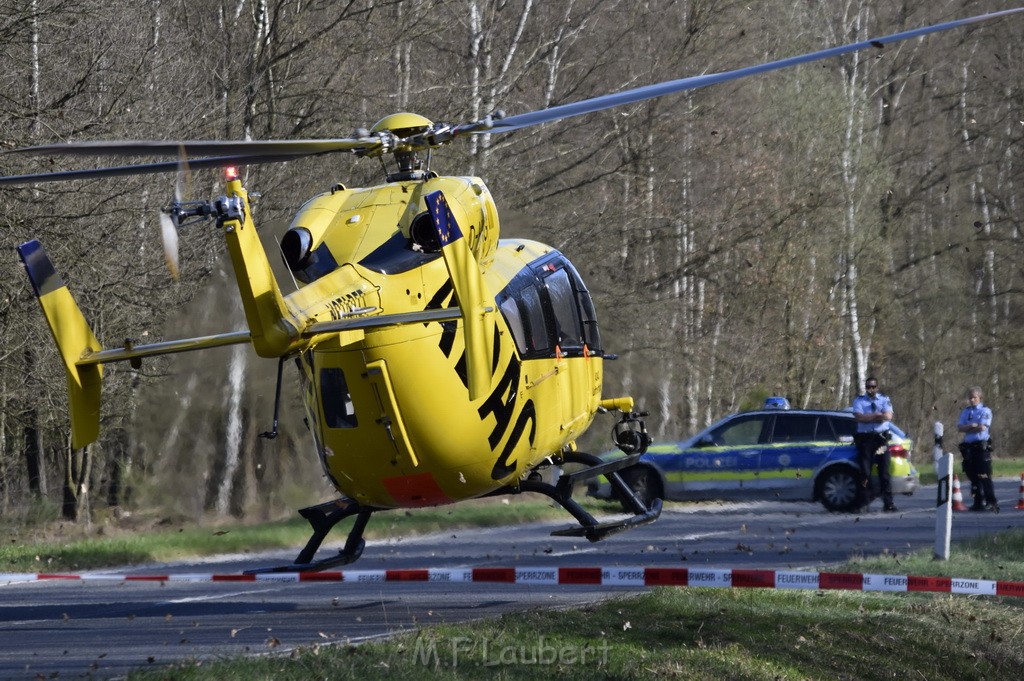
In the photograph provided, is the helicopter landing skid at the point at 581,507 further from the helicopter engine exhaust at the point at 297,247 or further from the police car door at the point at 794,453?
the police car door at the point at 794,453

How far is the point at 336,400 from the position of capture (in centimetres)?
966

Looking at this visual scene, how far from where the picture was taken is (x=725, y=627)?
32.7 feet

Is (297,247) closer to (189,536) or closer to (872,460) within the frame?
(189,536)

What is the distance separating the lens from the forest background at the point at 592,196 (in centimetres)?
1780

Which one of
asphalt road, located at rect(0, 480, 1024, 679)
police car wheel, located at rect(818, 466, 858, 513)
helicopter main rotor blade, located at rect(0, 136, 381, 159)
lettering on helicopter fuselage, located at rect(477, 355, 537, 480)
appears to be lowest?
asphalt road, located at rect(0, 480, 1024, 679)

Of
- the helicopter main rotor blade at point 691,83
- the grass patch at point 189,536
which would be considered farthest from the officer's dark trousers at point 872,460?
the helicopter main rotor blade at point 691,83

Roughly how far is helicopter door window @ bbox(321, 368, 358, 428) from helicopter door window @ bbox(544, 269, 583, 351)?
270 centimetres

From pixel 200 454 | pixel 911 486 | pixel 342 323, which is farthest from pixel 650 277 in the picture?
pixel 342 323

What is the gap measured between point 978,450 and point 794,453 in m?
2.91

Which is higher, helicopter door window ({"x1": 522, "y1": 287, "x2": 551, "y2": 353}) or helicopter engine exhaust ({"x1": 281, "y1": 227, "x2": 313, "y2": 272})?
helicopter engine exhaust ({"x1": 281, "y1": 227, "x2": 313, "y2": 272})

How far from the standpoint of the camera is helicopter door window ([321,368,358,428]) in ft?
31.4

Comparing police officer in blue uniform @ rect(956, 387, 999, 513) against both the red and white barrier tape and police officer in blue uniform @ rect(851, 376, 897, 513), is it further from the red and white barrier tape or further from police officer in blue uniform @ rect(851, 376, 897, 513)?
the red and white barrier tape

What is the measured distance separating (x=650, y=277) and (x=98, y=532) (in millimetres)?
13834

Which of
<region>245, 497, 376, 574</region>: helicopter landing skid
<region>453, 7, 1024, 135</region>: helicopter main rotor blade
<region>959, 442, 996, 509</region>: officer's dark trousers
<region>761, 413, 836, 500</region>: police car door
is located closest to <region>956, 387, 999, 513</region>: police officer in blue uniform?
<region>959, 442, 996, 509</region>: officer's dark trousers
